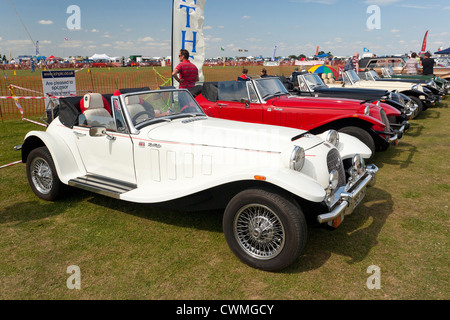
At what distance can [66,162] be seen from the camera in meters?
4.57

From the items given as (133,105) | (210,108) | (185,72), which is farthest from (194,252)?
(185,72)

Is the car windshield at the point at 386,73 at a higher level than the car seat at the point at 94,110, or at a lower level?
higher

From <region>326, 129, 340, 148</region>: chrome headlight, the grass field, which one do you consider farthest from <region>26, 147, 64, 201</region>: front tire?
<region>326, 129, 340, 148</region>: chrome headlight

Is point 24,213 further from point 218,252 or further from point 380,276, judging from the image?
point 380,276

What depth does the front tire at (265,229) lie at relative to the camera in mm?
2953

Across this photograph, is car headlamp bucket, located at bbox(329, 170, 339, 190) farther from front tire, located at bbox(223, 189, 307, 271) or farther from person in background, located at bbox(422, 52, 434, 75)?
person in background, located at bbox(422, 52, 434, 75)

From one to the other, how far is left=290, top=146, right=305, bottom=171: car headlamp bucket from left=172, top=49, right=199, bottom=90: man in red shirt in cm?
486

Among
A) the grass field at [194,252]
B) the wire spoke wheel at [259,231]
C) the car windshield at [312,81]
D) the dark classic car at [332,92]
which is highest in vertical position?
the car windshield at [312,81]

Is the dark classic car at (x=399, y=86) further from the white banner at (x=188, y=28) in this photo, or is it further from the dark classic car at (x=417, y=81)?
the white banner at (x=188, y=28)

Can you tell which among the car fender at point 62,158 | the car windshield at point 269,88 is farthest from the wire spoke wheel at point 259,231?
the car windshield at point 269,88

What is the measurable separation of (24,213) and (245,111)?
169 inches

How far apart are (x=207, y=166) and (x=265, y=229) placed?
37.0 inches

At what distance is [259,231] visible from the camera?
123 inches

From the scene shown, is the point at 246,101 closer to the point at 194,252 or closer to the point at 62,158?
the point at 62,158
